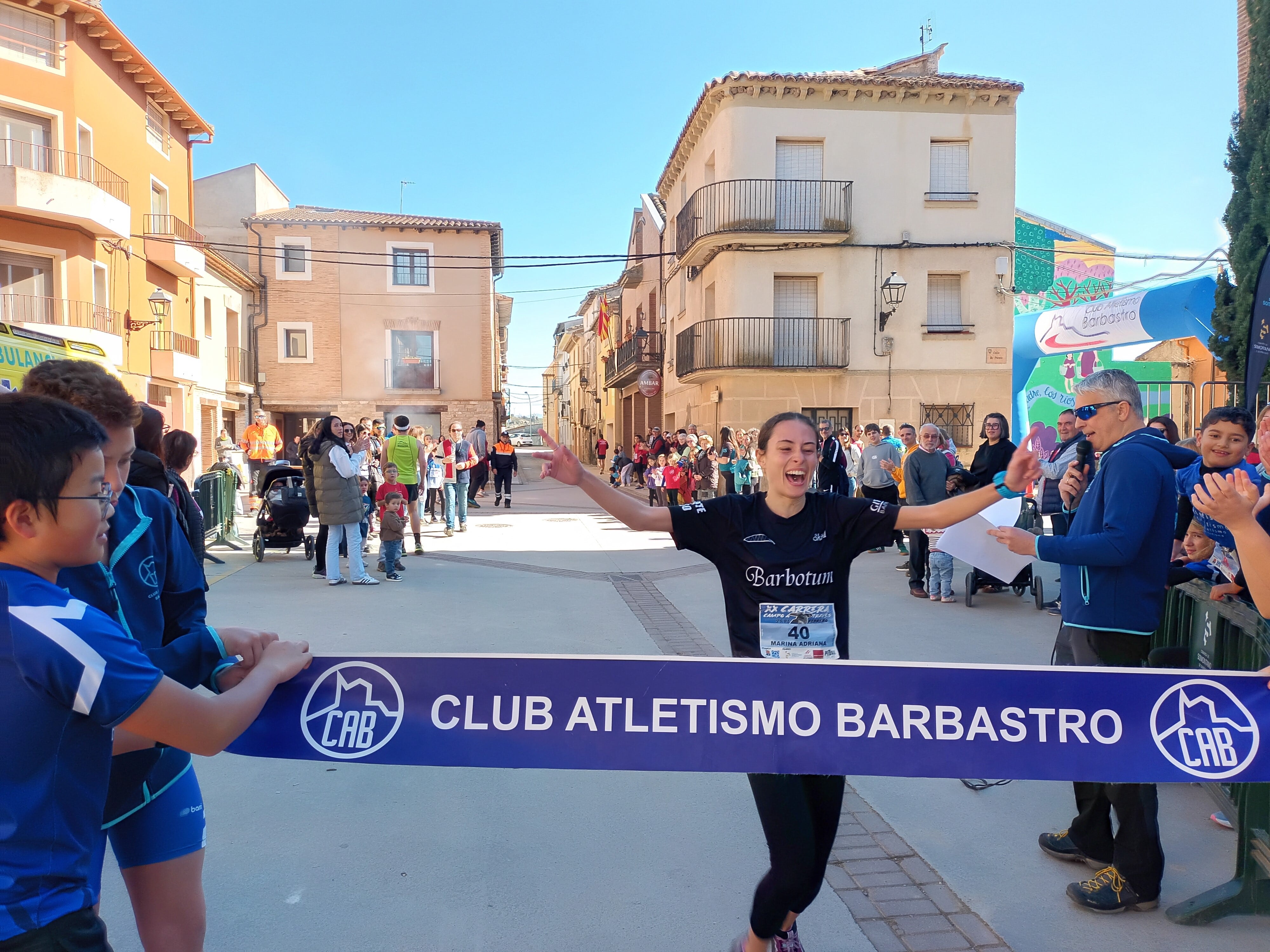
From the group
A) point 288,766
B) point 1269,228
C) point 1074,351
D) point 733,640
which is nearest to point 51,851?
point 733,640

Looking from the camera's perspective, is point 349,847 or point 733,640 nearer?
point 733,640

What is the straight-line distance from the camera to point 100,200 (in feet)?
67.3

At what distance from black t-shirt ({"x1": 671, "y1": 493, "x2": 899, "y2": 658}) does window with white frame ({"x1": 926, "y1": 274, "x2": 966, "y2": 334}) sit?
918 inches

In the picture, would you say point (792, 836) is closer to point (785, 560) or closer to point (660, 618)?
point (785, 560)

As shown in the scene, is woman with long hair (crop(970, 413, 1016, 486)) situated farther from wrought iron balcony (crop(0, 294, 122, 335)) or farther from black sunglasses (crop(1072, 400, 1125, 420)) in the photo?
wrought iron balcony (crop(0, 294, 122, 335))

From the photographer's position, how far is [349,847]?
381cm

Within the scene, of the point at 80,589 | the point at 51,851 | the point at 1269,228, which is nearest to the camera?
the point at 51,851

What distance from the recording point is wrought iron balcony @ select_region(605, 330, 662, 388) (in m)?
33.3

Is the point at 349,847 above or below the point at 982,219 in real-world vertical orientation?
below

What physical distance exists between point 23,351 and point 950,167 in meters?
23.1

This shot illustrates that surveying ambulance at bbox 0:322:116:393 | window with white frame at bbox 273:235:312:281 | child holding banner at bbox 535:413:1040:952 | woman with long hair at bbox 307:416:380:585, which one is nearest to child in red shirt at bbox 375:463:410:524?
woman with long hair at bbox 307:416:380:585

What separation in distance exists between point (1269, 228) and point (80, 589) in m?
10.9

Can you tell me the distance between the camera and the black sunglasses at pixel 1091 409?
3.54 metres

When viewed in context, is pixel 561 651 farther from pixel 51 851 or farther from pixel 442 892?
pixel 51 851
